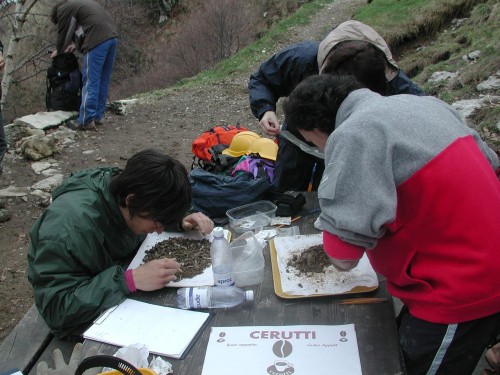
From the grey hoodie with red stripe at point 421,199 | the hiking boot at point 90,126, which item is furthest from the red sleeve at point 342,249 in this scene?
the hiking boot at point 90,126

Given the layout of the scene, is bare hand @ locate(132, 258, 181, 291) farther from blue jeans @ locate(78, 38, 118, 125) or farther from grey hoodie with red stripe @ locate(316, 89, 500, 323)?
blue jeans @ locate(78, 38, 118, 125)

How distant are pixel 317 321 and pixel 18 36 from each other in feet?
19.7

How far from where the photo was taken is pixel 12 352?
191 centimetres

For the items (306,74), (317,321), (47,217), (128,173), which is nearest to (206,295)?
(317,321)

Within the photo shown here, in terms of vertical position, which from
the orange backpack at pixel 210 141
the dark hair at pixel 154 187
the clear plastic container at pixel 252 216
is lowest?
the orange backpack at pixel 210 141

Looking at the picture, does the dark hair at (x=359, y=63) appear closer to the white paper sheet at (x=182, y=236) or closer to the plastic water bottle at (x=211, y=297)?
the white paper sheet at (x=182, y=236)

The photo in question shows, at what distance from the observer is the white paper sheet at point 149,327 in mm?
1599

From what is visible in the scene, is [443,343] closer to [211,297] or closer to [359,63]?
[211,297]

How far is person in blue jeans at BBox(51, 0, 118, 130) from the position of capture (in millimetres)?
6203

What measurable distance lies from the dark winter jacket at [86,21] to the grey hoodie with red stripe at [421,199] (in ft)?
18.0

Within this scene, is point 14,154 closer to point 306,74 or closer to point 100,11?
point 100,11

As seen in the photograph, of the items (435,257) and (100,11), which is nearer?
(435,257)

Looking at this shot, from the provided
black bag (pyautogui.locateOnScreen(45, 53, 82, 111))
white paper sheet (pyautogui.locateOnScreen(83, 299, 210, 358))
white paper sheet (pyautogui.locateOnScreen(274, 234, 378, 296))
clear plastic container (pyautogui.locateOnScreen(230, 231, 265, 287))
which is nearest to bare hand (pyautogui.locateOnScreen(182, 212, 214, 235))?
clear plastic container (pyautogui.locateOnScreen(230, 231, 265, 287))

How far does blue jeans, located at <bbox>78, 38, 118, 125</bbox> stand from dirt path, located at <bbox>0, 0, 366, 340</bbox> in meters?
0.31
